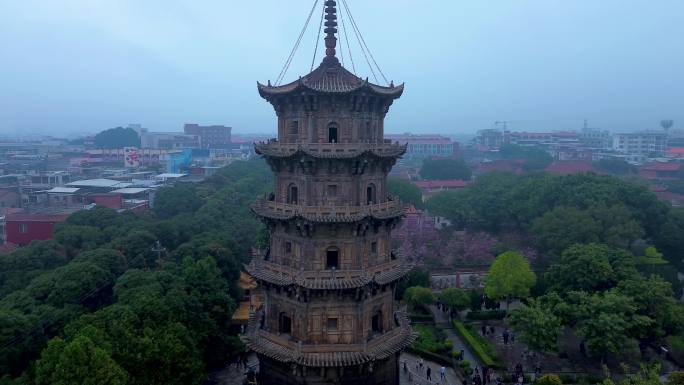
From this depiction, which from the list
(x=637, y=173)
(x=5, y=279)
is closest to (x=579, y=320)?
(x=5, y=279)

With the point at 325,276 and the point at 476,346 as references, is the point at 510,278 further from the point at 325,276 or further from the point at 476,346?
the point at 325,276

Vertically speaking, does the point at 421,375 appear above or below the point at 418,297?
below

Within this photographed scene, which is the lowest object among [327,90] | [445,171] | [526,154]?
[445,171]

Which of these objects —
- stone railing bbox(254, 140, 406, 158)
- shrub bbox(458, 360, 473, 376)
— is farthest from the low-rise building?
stone railing bbox(254, 140, 406, 158)

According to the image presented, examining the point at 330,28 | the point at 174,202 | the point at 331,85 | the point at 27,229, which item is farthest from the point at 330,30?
the point at 174,202

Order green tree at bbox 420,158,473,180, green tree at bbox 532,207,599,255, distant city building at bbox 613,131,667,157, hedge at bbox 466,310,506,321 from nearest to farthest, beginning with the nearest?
hedge at bbox 466,310,506,321 < green tree at bbox 532,207,599,255 < green tree at bbox 420,158,473,180 < distant city building at bbox 613,131,667,157

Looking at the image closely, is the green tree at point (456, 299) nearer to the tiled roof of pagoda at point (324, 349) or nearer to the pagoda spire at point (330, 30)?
the tiled roof of pagoda at point (324, 349)

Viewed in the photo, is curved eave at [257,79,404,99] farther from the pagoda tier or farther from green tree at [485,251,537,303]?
green tree at [485,251,537,303]

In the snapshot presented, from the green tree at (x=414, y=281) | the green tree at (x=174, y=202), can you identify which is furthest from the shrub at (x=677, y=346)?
the green tree at (x=174, y=202)
